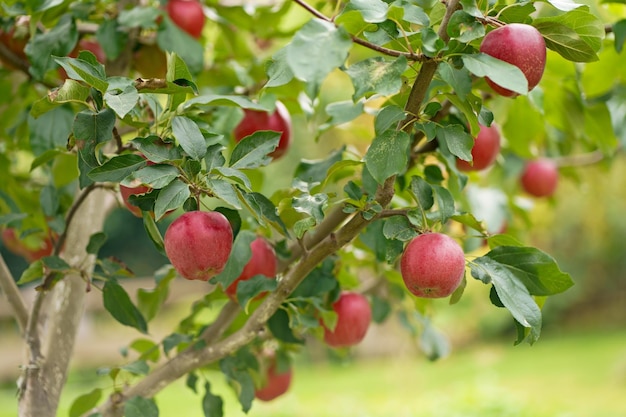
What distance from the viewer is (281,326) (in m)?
0.93

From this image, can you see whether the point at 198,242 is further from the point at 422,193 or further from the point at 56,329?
the point at 56,329

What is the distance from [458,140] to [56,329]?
581 millimetres

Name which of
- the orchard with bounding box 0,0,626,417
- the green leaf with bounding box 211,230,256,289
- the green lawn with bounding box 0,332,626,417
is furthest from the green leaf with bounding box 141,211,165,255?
the green lawn with bounding box 0,332,626,417

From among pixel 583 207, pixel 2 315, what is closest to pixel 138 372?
pixel 2 315

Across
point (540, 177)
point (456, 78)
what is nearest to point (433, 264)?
point (456, 78)

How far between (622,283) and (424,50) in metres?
7.18

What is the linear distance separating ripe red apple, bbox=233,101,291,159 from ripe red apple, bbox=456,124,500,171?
0.23 m

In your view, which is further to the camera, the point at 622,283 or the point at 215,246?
the point at 622,283

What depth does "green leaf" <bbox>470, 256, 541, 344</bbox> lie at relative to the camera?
0.67 m

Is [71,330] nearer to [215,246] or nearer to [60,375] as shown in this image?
[60,375]

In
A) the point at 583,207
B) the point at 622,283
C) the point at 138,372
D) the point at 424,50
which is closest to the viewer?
the point at 424,50

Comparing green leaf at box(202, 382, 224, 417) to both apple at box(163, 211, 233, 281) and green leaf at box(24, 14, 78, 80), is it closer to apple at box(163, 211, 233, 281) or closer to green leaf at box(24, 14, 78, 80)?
apple at box(163, 211, 233, 281)

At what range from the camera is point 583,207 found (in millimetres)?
6539

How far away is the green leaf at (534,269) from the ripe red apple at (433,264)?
0.15 ft
